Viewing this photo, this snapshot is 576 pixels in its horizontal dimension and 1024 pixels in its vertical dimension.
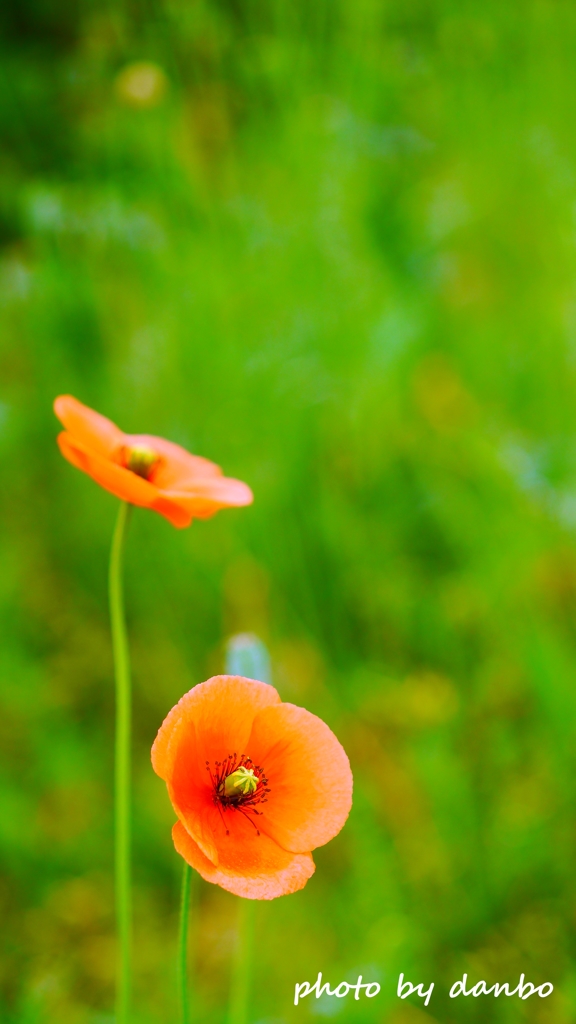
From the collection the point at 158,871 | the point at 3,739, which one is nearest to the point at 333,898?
the point at 158,871

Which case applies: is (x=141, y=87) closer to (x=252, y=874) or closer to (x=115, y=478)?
(x=115, y=478)

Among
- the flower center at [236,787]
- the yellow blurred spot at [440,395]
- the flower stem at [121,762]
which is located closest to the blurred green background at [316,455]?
the yellow blurred spot at [440,395]

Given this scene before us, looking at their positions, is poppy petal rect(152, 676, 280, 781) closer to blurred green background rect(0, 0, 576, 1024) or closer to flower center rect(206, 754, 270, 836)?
flower center rect(206, 754, 270, 836)

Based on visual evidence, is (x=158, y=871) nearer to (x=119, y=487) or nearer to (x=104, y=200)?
(x=119, y=487)

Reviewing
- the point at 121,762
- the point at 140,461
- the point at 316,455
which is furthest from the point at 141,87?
the point at 121,762

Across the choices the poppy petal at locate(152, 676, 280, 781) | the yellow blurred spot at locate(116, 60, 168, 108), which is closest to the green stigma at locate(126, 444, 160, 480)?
the poppy petal at locate(152, 676, 280, 781)
